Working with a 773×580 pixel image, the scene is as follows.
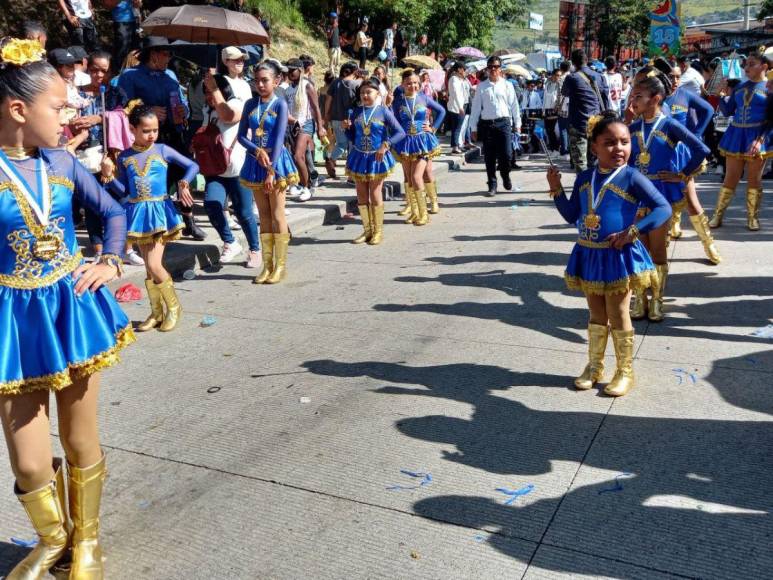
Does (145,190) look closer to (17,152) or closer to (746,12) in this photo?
(17,152)

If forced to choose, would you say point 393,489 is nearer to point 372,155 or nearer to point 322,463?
point 322,463

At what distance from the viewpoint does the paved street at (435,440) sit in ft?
11.2

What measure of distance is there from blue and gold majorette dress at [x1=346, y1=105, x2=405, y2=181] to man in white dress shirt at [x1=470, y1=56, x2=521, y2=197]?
3.78 m

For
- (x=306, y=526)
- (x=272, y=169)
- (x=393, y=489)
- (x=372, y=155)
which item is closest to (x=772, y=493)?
(x=393, y=489)

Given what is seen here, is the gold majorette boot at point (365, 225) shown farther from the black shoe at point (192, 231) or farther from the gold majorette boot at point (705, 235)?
the gold majorette boot at point (705, 235)

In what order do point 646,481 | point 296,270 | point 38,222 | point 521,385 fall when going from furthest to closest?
point 296,270, point 521,385, point 646,481, point 38,222

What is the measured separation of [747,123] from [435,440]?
6.52m

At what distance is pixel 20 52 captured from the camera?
9.72 feet

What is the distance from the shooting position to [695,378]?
5.21 metres

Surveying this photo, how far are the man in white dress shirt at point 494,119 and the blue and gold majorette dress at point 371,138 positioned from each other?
3.78 m

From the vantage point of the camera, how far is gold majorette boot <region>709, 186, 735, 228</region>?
31.1 ft

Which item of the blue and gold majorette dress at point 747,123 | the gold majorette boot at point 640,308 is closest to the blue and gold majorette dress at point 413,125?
the blue and gold majorette dress at point 747,123

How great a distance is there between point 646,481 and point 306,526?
166 centimetres

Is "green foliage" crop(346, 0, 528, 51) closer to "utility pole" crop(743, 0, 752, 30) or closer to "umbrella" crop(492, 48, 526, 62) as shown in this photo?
"umbrella" crop(492, 48, 526, 62)
